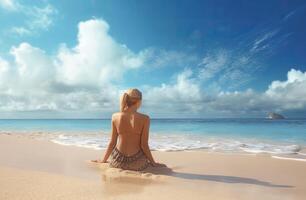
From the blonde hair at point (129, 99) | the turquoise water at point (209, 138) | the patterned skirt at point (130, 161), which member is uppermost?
the blonde hair at point (129, 99)

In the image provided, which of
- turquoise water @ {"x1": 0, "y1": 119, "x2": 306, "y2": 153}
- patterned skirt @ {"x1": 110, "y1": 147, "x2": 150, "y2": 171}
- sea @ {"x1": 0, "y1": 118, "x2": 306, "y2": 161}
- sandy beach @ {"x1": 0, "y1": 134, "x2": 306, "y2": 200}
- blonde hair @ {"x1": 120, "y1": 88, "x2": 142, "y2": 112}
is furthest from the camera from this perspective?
turquoise water @ {"x1": 0, "y1": 119, "x2": 306, "y2": 153}

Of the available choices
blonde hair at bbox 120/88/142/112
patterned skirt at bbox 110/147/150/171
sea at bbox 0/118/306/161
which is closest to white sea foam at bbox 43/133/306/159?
sea at bbox 0/118/306/161

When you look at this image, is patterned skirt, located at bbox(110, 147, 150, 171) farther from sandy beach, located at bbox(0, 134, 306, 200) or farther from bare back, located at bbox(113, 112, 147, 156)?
sandy beach, located at bbox(0, 134, 306, 200)

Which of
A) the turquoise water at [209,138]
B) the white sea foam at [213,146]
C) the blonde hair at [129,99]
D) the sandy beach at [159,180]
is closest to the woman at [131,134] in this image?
the blonde hair at [129,99]

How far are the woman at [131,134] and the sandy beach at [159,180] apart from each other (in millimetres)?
303

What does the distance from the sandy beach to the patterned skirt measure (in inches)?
8.6

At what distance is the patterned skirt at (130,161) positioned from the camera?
16.7 ft

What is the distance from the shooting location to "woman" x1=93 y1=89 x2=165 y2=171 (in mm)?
5164

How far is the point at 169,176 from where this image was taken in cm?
461

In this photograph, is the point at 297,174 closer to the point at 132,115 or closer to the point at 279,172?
the point at 279,172

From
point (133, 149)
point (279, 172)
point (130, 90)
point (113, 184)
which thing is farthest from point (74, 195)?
point (279, 172)

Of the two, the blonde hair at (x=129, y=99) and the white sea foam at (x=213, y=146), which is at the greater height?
the blonde hair at (x=129, y=99)

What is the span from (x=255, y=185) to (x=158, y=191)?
5.27ft

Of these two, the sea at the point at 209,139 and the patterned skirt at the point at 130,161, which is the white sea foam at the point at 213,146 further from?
the patterned skirt at the point at 130,161
